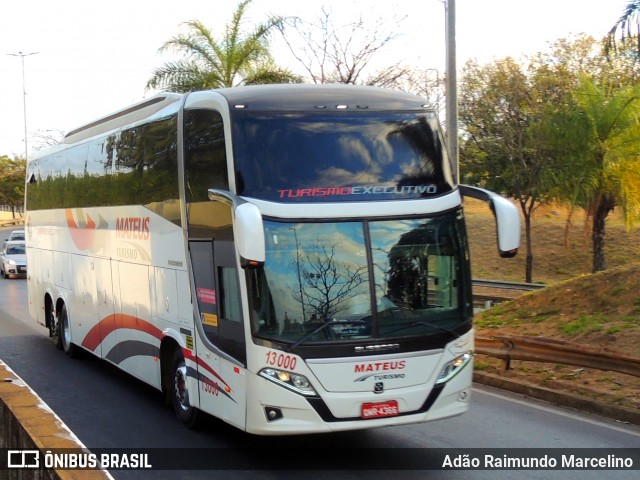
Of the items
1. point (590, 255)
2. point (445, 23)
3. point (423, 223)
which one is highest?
point (445, 23)

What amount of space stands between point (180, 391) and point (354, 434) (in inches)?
80.9

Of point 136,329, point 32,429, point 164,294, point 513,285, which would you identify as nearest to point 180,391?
point 164,294

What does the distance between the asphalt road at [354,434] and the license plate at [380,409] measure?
538 mm

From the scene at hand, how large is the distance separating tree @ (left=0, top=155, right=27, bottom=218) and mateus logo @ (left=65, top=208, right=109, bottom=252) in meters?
87.7

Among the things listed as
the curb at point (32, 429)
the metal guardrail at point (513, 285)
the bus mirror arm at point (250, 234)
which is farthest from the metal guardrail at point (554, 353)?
the metal guardrail at point (513, 285)

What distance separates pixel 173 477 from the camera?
822cm

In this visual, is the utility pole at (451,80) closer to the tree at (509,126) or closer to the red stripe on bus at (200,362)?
the red stripe on bus at (200,362)

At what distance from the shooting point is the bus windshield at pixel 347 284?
26.4ft

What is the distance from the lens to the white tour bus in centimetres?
803

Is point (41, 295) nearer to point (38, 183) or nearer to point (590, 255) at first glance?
point (38, 183)

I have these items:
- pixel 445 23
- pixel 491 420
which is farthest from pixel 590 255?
pixel 491 420

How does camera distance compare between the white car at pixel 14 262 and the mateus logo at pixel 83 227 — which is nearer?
the mateus logo at pixel 83 227

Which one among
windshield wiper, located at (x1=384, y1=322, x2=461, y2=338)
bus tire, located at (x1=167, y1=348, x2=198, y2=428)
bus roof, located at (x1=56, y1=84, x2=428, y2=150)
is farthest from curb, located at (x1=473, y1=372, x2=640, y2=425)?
bus tire, located at (x1=167, y1=348, x2=198, y2=428)

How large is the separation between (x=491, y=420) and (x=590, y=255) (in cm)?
2988
